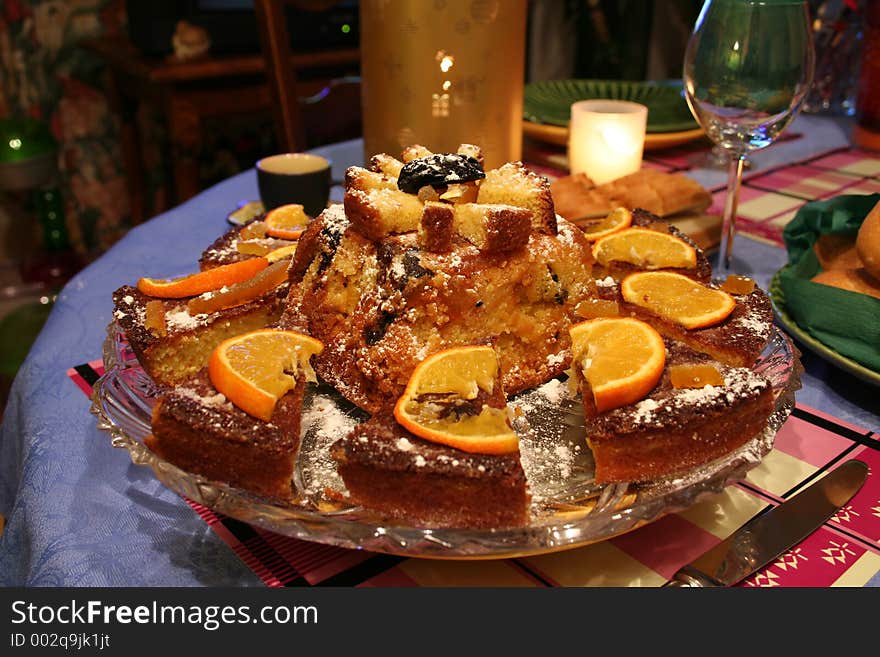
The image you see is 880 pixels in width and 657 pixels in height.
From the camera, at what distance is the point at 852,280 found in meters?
1.73

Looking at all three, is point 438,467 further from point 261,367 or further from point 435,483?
point 261,367

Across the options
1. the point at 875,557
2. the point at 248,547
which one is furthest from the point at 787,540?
the point at 248,547

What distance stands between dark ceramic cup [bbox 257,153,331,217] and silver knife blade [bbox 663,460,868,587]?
1.50 meters

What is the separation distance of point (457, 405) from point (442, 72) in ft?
4.52

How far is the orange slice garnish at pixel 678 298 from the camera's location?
1.46 meters

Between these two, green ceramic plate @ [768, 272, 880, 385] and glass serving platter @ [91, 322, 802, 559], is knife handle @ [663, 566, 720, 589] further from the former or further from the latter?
green ceramic plate @ [768, 272, 880, 385]

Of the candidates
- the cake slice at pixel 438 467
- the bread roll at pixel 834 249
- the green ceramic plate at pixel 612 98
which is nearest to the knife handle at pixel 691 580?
the cake slice at pixel 438 467

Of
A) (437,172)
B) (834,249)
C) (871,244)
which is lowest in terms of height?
(834,249)

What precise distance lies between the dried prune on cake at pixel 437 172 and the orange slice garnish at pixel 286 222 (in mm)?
469

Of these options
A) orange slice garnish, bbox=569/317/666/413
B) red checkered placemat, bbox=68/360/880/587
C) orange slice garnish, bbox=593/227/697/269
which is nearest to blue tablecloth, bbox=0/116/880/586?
red checkered placemat, bbox=68/360/880/587

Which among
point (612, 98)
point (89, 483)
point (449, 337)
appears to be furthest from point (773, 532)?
point (612, 98)

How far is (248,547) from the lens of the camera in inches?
47.7

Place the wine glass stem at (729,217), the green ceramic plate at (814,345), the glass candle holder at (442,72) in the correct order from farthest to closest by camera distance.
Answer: the glass candle holder at (442,72), the wine glass stem at (729,217), the green ceramic plate at (814,345)

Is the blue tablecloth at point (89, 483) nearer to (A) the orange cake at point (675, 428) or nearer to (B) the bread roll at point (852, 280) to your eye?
(B) the bread roll at point (852, 280)
